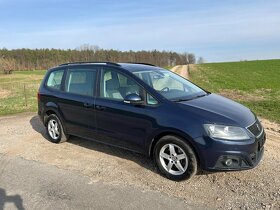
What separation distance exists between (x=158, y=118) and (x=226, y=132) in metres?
1.02

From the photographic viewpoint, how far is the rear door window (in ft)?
20.5

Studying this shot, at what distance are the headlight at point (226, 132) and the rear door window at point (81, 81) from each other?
243 cm

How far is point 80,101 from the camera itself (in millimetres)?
6387

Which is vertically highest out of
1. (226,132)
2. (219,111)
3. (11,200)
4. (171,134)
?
(219,111)

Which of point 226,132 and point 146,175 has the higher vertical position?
point 226,132

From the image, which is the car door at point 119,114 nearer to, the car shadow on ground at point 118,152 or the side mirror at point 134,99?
the side mirror at point 134,99

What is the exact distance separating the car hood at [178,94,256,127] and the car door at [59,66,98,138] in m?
1.89

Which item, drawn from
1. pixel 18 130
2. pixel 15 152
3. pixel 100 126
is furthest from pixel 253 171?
pixel 18 130

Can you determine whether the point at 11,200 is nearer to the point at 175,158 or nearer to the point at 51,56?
the point at 175,158

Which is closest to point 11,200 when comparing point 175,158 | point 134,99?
point 134,99

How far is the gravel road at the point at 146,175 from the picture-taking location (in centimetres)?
446

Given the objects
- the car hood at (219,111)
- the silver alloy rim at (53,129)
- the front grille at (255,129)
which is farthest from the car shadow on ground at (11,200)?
the front grille at (255,129)

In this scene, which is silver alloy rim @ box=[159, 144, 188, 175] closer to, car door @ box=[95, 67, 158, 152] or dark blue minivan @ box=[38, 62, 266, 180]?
dark blue minivan @ box=[38, 62, 266, 180]

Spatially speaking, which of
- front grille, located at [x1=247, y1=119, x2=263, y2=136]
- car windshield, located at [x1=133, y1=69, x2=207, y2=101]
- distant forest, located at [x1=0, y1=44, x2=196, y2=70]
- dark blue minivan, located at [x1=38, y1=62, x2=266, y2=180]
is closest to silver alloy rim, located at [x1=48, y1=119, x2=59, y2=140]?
dark blue minivan, located at [x1=38, y1=62, x2=266, y2=180]
